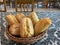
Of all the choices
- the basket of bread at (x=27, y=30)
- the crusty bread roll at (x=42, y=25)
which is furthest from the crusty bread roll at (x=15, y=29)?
the crusty bread roll at (x=42, y=25)

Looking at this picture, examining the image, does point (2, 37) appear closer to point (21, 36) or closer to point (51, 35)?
point (21, 36)

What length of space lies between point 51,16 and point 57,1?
2.47 metres

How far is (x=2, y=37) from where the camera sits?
37.3 inches

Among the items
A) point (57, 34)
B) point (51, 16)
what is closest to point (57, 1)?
point (51, 16)

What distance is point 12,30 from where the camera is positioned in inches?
33.6

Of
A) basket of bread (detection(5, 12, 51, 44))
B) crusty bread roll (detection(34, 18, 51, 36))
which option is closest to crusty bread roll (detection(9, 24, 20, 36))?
basket of bread (detection(5, 12, 51, 44))

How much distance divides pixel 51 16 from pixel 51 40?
397mm

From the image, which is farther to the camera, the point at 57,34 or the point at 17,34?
the point at 57,34

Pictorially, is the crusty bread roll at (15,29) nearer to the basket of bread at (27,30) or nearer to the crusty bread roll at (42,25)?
the basket of bread at (27,30)

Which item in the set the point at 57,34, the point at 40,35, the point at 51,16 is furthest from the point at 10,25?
the point at 51,16

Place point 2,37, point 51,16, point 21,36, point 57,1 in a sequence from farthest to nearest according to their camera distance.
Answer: point 57,1 < point 51,16 < point 2,37 < point 21,36

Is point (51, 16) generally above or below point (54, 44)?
above

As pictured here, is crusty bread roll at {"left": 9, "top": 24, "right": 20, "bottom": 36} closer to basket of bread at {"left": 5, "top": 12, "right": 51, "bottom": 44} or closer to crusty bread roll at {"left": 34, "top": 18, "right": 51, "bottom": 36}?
basket of bread at {"left": 5, "top": 12, "right": 51, "bottom": 44}

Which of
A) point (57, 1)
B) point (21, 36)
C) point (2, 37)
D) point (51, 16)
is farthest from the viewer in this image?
point (57, 1)
